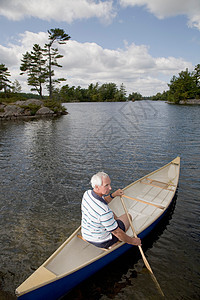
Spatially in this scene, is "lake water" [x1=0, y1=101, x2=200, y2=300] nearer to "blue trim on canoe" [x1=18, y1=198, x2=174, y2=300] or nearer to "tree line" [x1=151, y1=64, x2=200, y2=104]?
"blue trim on canoe" [x1=18, y1=198, x2=174, y2=300]

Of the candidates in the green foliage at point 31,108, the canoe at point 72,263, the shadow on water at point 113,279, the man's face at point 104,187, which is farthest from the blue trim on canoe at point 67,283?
the green foliage at point 31,108

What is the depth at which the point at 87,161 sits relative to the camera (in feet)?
43.4

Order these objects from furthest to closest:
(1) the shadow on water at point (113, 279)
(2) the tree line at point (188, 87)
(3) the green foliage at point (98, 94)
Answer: (3) the green foliage at point (98, 94) < (2) the tree line at point (188, 87) < (1) the shadow on water at point (113, 279)

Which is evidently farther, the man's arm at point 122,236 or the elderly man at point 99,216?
the man's arm at point 122,236

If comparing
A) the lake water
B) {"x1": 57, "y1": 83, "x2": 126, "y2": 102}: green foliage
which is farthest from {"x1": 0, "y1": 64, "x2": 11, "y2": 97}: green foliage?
{"x1": 57, "y1": 83, "x2": 126, "y2": 102}: green foliage

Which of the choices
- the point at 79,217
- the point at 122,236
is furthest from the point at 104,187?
the point at 79,217

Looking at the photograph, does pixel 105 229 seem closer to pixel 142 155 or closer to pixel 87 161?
pixel 87 161

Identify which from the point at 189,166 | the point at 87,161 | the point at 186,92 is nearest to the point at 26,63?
the point at 87,161

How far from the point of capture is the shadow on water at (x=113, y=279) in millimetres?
4418

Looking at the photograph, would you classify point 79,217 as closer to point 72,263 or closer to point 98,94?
point 72,263

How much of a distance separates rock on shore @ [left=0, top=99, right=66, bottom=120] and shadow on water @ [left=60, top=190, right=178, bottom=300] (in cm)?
3757

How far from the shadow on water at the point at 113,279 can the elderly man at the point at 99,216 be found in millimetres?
930

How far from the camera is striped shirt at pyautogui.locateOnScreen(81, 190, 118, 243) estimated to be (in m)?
4.05

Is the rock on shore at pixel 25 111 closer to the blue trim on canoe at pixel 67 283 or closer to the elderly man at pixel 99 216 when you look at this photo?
the elderly man at pixel 99 216
